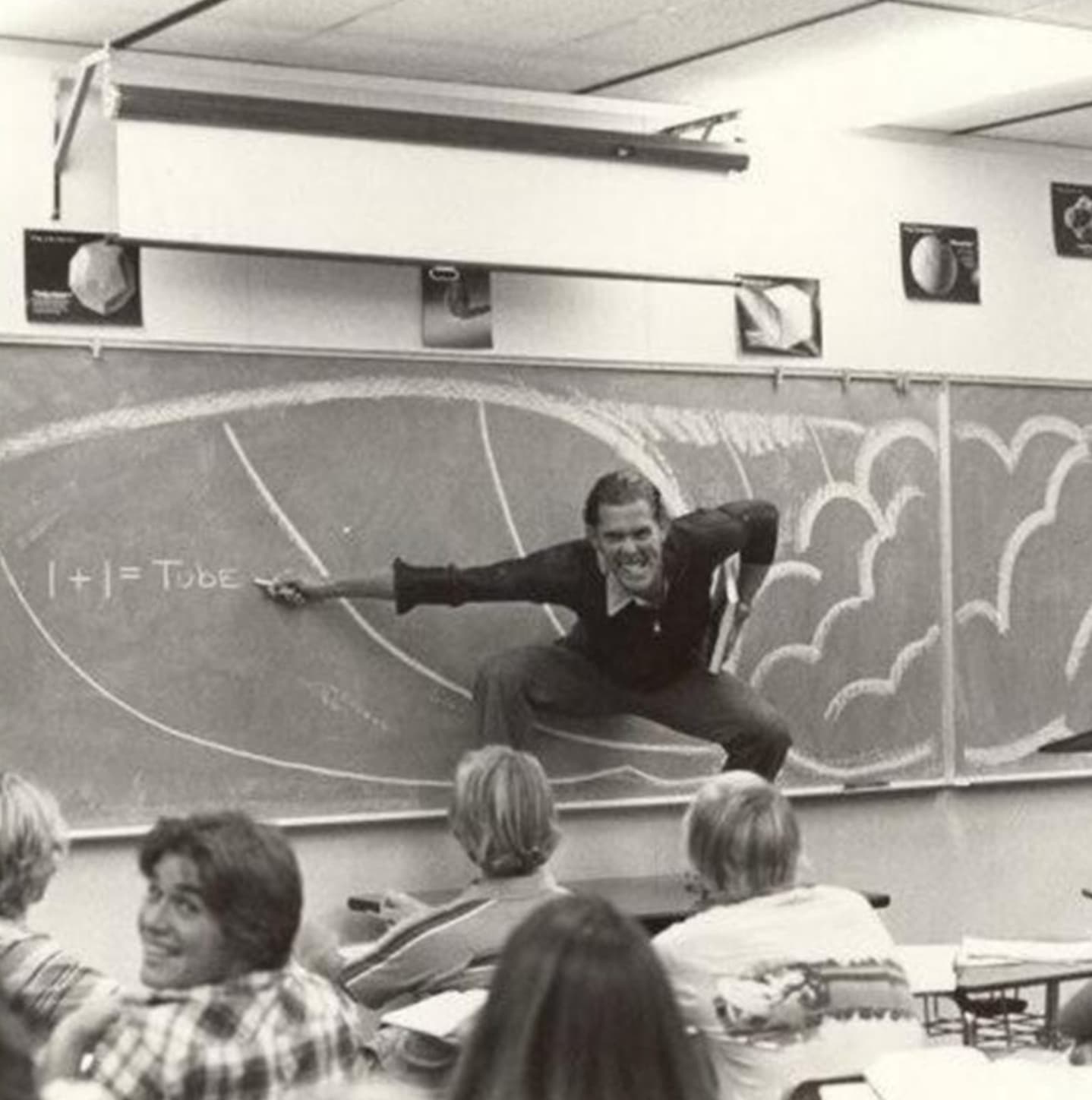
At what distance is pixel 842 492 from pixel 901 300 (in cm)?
60

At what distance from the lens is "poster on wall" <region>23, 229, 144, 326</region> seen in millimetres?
5930

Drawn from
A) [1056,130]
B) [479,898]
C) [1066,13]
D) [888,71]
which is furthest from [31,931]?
[1056,130]

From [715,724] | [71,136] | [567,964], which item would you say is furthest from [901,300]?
[567,964]

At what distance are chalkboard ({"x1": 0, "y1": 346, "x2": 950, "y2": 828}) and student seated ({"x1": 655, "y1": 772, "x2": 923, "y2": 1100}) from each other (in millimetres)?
2262

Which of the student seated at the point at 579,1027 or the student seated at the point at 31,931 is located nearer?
the student seated at the point at 579,1027

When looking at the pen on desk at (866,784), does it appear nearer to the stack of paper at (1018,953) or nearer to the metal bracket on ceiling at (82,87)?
the stack of paper at (1018,953)

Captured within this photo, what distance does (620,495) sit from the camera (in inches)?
249

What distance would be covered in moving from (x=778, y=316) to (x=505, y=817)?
2819mm

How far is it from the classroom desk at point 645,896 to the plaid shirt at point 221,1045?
2.45 meters

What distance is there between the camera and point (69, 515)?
5961 mm

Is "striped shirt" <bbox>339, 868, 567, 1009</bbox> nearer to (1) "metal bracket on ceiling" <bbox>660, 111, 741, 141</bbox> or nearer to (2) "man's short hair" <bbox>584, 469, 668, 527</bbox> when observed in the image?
(2) "man's short hair" <bbox>584, 469, 668, 527</bbox>

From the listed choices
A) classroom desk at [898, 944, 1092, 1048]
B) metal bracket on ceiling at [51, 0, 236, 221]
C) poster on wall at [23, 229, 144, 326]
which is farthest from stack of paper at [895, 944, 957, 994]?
metal bracket on ceiling at [51, 0, 236, 221]

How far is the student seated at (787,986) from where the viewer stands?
396cm

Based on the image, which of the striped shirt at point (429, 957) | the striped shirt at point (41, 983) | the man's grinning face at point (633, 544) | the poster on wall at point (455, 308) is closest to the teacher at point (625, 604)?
the man's grinning face at point (633, 544)
